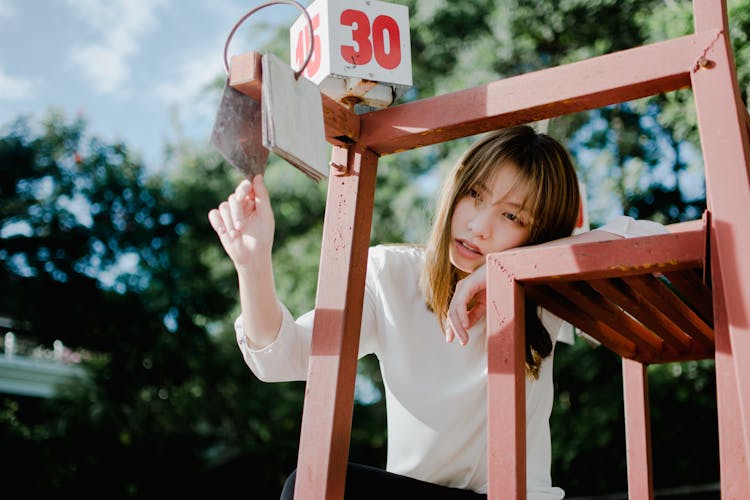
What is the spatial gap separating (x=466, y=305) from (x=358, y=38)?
528mm

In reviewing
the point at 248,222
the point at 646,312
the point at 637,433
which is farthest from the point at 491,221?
the point at 637,433

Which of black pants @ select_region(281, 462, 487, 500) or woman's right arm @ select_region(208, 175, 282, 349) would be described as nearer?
woman's right arm @ select_region(208, 175, 282, 349)

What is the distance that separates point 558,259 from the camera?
1112 mm

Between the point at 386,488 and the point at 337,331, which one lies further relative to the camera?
the point at 386,488

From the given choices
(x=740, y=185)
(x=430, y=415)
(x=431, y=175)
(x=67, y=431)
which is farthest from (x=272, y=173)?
(x=740, y=185)

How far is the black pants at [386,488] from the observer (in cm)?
147

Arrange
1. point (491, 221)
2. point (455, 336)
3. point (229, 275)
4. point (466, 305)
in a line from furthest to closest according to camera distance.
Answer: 1. point (229, 275)
2. point (491, 221)
3. point (455, 336)
4. point (466, 305)

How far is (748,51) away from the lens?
4.21 meters

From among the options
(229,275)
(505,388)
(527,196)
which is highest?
(229,275)

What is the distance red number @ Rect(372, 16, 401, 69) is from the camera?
4.51 feet

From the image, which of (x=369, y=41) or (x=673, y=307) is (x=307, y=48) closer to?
(x=369, y=41)

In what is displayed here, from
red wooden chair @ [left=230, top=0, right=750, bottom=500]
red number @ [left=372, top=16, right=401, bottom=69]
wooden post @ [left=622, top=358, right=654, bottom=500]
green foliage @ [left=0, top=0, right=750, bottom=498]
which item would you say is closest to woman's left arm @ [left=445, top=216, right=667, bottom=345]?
red wooden chair @ [left=230, top=0, right=750, bottom=500]

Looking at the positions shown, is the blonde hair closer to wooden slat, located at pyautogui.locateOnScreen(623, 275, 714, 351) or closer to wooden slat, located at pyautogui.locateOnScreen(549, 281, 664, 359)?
wooden slat, located at pyautogui.locateOnScreen(549, 281, 664, 359)

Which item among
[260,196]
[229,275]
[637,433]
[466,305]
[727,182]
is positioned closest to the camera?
[727,182]
